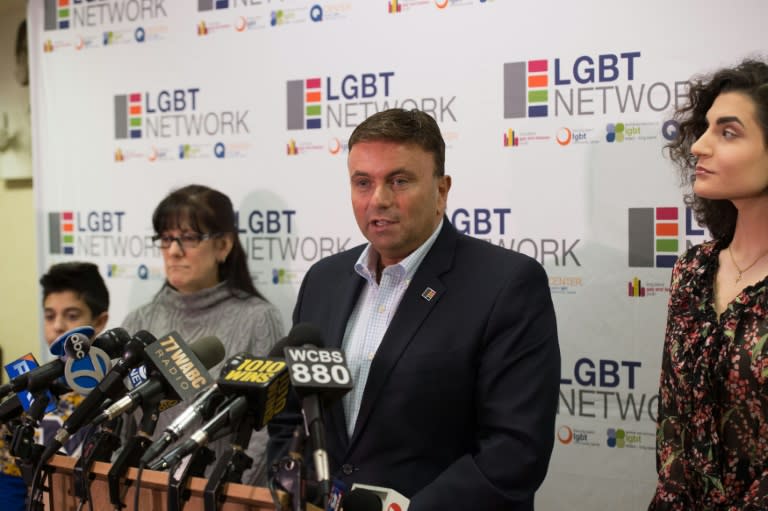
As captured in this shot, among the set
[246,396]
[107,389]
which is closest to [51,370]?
[107,389]

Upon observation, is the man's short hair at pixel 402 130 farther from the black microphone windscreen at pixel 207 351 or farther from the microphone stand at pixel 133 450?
the microphone stand at pixel 133 450

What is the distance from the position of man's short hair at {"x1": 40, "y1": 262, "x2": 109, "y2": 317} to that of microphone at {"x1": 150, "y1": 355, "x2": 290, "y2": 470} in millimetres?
2160

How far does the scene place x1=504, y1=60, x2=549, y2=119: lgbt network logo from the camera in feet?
9.53

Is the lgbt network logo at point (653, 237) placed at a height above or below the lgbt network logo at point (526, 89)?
below

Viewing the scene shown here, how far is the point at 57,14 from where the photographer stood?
13.1 feet

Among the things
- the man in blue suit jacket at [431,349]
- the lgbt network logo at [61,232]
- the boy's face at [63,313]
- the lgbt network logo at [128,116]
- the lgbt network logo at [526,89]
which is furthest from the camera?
the lgbt network logo at [61,232]

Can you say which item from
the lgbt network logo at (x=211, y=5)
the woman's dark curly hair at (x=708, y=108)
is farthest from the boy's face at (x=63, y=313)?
the woman's dark curly hair at (x=708, y=108)

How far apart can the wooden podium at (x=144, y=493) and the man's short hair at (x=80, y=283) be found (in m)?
1.78

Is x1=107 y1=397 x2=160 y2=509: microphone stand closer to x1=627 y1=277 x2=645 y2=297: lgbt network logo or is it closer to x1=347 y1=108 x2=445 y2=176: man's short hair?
x1=347 y1=108 x2=445 y2=176: man's short hair

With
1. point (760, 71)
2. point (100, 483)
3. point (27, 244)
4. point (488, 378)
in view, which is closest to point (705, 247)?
point (760, 71)

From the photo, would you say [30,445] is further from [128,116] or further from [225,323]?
[128,116]

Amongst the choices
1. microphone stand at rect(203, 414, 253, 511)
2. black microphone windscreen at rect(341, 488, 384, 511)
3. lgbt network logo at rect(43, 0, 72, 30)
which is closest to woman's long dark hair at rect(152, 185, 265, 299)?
lgbt network logo at rect(43, 0, 72, 30)

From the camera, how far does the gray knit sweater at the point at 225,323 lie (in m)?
3.02

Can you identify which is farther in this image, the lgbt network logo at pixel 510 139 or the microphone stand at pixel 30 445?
the lgbt network logo at pixel 510 139
